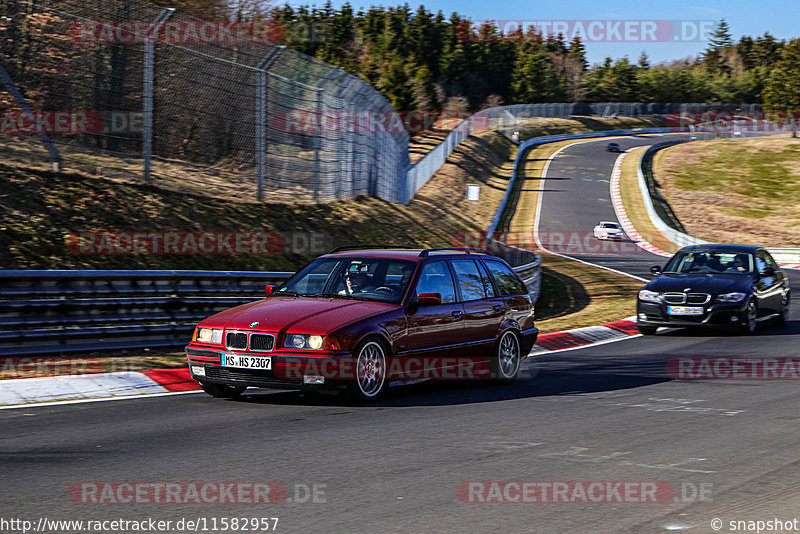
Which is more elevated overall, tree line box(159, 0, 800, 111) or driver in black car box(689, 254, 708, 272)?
tree line box(159, 0, 800, 111)

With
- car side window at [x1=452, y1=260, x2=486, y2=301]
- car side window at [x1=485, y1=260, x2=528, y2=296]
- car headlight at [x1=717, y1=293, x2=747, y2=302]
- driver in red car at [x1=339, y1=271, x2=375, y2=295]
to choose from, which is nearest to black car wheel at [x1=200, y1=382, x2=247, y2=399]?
driver in red car at [x1=339, y1=271, x2=375, y2=295]

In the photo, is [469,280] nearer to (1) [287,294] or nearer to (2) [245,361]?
(1) [287,294]

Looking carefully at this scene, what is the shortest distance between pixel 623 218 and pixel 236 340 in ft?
158

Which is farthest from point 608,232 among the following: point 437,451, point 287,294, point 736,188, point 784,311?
point 437,451

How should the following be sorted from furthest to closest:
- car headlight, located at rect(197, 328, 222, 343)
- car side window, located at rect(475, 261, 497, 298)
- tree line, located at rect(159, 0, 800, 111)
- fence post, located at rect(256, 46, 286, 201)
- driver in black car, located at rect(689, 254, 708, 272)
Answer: tree line, located at rect(159, 0, 800, 111) < fence post, located at rect(256, 46, 286, 201) < driver in black car, located at rect(689, 254, 708, 272) < car side window, located at rect(475, 261, 497, 298) < car headlight, located at rect(197, 328, 222, 343)

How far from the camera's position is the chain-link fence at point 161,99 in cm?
1466

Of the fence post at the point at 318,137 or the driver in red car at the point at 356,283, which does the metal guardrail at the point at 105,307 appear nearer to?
the driver in red car at the point at 356,283

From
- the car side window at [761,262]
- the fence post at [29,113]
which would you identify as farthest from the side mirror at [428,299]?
the car side window at [761,262]

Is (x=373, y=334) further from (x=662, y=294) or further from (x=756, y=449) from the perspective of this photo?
(x=662, y=294)

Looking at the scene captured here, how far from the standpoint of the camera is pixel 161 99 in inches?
623

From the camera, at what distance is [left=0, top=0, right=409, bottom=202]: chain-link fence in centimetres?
1466

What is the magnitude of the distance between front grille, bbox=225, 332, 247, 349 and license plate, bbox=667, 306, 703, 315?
30.7 feet

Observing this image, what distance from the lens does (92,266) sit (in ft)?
45.3

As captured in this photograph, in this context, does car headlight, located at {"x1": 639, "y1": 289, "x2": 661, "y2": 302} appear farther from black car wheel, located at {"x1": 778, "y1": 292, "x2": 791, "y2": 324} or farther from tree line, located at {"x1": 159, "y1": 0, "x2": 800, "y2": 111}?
tree line, located at {"x1": 159, "y1": 0, "x2": 800, "y2": 111}
